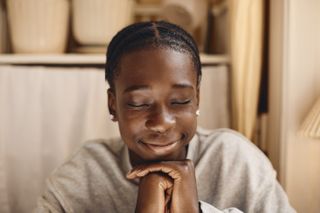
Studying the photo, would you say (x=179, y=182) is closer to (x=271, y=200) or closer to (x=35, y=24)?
(x=271, y=200)

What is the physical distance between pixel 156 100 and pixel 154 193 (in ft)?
0.56

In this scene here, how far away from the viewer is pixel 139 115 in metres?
0.81

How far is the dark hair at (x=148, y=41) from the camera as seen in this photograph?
0.83 m

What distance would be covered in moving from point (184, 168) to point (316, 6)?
62cm

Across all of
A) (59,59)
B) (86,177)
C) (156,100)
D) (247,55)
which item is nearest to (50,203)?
(86,177)

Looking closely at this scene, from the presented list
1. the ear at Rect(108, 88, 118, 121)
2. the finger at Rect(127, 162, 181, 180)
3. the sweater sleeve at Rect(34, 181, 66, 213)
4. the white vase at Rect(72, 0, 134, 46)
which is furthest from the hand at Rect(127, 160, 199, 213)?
the white vase at Rect(72, 0, 134, 46)

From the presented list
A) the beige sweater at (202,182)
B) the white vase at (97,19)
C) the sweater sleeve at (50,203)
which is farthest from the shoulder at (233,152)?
the white vase at (97,19)

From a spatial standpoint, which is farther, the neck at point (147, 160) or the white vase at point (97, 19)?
the white vase at point (97, 19)

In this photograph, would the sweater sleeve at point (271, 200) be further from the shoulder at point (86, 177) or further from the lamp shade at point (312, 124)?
the shoulder at point (86, 177)

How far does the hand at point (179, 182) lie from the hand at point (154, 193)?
11 mm

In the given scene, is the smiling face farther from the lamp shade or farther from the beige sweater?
the lamp shade

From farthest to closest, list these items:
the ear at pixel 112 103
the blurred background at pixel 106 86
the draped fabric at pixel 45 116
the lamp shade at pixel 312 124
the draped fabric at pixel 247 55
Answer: the draped fabric at pixel 45 116 → the draped fabric at pixel 247 55 → the blurred background at pixel 106 86 → the lamp shade at pixel 312 124 → the ear at pixel 112 103

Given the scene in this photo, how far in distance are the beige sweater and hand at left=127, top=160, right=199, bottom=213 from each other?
0.57ft

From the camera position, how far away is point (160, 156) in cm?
84
